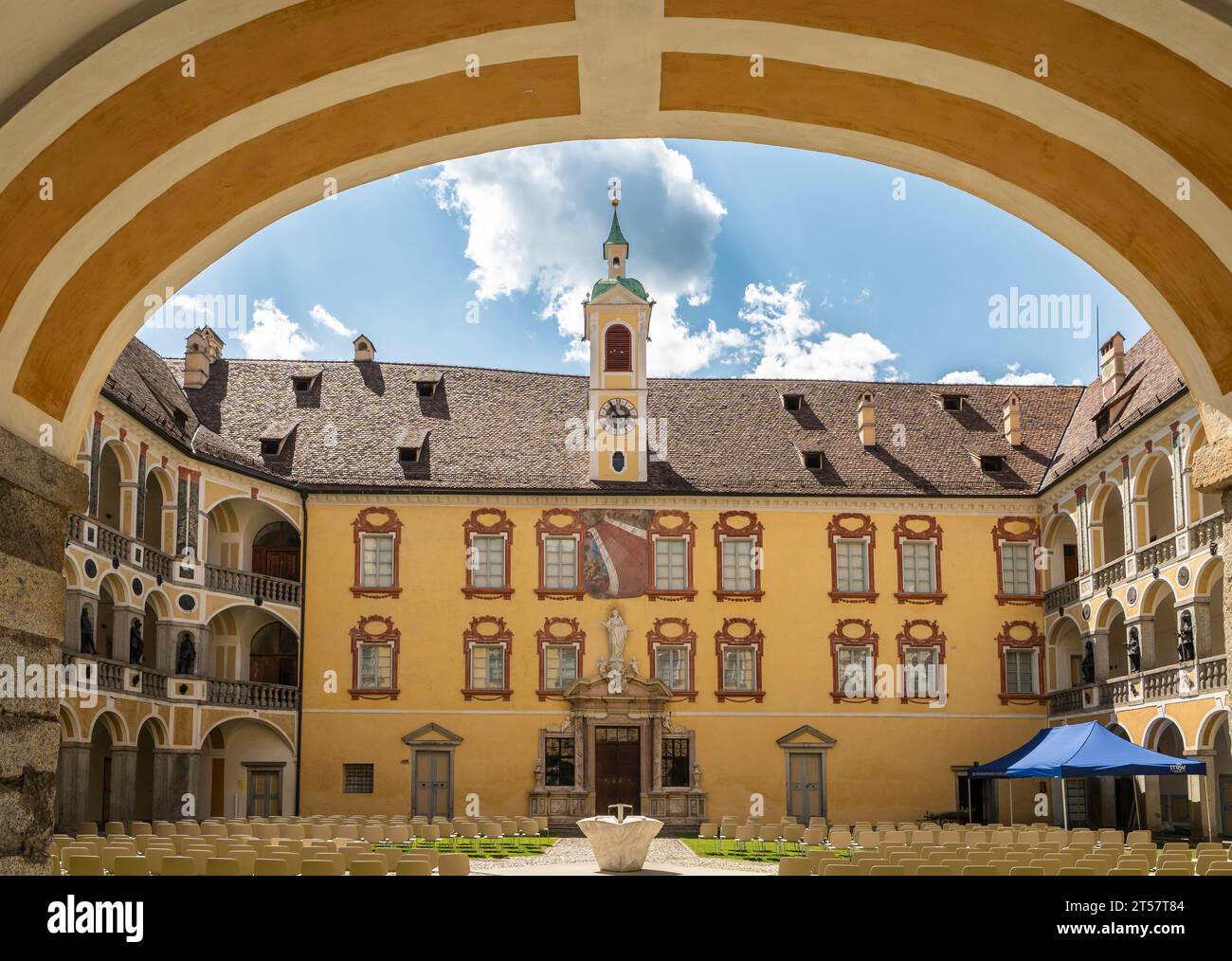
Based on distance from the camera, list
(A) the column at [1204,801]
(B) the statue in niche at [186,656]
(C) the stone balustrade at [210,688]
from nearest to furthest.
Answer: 1. (A) the column at [1204,801]
2. (C) the stone balustrade at [210,688]
3. (B) the statue in niche at [186,656]

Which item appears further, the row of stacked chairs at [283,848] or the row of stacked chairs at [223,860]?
the row of stacked chairs at [283,848]

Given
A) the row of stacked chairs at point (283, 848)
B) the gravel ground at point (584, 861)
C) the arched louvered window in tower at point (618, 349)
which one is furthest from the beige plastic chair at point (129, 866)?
the arched louvered window in tower at point (618, 349)

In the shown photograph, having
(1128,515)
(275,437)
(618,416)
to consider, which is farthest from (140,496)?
(1128,515)

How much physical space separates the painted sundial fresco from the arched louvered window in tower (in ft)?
14.9

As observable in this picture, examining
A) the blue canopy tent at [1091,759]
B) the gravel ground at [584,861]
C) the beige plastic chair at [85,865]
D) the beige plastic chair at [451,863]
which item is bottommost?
the gravel ground at [584,861]

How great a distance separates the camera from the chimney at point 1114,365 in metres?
38.1

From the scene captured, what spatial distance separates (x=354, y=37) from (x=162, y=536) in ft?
98.9

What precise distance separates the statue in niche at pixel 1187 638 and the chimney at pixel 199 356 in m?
27.9

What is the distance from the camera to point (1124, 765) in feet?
92.5

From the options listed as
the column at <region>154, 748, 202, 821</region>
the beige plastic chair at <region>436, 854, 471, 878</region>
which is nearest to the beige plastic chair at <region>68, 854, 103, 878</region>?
the beige plastic chair at <region>436, 854, 471, 878</region>

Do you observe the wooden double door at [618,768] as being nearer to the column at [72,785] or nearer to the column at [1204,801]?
the column at [72,785]

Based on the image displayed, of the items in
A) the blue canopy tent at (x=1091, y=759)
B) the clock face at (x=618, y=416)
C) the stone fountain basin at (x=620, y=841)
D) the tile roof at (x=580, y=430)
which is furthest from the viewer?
the clock face at (x=618, y=416)

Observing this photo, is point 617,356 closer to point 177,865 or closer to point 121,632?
point 121,632

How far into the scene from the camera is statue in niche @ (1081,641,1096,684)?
3609 centimetres
